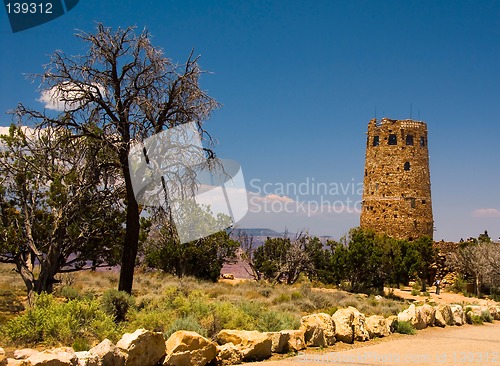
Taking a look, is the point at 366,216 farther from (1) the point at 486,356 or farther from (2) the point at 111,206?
(1) the point at 486,356

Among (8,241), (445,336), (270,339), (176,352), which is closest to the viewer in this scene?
(176,352)

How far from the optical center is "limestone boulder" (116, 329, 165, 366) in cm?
694

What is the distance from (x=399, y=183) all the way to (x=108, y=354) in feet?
127

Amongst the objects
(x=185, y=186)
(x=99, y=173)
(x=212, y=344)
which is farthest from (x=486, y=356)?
(x=99, y=173)

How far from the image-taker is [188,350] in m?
7.54

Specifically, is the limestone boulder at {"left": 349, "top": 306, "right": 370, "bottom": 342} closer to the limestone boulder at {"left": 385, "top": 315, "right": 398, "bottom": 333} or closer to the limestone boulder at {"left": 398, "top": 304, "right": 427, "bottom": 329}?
the limestone boulder at {"left": 385, "top": 315, "right": 398, "bottom": 333}

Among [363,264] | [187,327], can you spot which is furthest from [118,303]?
[363,264]

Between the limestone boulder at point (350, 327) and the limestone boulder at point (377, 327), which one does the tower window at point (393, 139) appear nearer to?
the limestone boulder at point (377, 327)

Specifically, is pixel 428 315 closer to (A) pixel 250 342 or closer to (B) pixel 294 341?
(B) pixel 294 341

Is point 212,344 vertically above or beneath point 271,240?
beneath

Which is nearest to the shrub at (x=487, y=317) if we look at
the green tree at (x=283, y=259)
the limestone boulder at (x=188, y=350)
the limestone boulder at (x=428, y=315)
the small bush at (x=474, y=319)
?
the small bush at (x=474, y=319)

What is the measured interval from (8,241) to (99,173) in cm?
314

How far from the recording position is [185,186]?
14.2 metres

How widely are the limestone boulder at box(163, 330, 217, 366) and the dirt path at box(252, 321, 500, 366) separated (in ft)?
2.82
